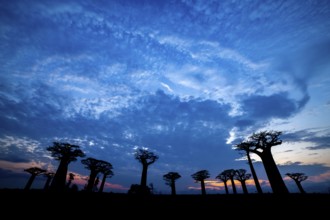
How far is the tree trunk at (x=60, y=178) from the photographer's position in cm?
2311

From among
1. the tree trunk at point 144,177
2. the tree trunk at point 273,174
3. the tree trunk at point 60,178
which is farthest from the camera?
the tree trunk at point 144,177

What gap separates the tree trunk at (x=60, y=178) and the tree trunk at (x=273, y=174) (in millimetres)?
27921

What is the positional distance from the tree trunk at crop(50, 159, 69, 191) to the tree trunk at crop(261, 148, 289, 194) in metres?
27.9

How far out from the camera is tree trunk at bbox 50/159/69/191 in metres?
23.1

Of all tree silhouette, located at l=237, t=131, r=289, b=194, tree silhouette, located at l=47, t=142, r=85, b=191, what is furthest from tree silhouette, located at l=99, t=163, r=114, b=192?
tree silhouette, located at l=237, t=131, r=289, b=194

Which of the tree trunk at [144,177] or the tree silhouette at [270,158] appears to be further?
the tree trunk at [144,177]

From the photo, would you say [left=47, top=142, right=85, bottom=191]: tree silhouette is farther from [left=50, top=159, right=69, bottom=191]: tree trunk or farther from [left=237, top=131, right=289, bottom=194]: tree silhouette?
[left=237, top=131, right=289, bottom=194]: tree silhouette

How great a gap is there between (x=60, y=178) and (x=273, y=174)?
2893 centimetres

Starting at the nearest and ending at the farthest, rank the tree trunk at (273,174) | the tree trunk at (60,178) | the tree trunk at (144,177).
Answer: the tree trunk at (273,174) → the tree trunk at (60,178) → the tree trunk at (144,177)

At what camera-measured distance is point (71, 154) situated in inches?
1063

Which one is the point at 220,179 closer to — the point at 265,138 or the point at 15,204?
the point at 265,138

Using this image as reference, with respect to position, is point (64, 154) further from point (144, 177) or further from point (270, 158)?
point (270, 158)

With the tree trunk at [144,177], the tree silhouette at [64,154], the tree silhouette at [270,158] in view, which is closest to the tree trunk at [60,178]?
the tree silhouette at [64,154]

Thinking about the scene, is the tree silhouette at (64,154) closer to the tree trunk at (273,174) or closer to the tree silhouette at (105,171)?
the tree silhouette at (105,171)
